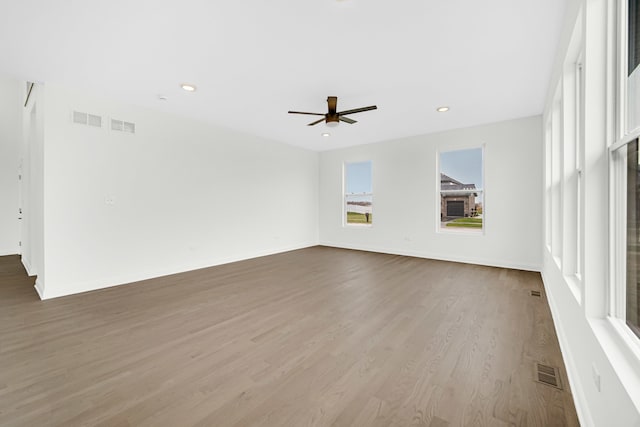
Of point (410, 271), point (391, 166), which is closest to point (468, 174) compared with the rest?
point (391, 166)

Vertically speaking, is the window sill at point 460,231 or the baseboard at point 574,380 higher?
the window sill at point 460,231

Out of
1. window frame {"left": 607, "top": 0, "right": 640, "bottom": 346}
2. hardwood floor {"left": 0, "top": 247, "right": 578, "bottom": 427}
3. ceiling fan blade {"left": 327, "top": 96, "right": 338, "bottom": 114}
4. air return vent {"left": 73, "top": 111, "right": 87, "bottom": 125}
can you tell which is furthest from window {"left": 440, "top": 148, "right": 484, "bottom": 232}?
air return vent {"left": 73, "top": 111, "right": 87, "bottom": 125}

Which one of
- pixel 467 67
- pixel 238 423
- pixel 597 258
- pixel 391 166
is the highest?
pixel 467 67

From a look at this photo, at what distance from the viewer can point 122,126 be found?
403 cm

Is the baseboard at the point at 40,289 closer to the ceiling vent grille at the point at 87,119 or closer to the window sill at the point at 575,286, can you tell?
the ceiling vent grille at the point at 87,119

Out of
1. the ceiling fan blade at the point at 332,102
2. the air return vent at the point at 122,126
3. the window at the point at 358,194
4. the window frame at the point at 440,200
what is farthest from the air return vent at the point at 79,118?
the window frame at the point at 440,200

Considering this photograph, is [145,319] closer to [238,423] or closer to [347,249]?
[238,423]

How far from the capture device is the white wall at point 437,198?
4730 millimetres

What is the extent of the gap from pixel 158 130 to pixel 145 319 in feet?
10.1

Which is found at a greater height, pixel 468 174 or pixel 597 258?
pixel 468 174

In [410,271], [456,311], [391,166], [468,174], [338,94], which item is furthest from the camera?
[391,166]

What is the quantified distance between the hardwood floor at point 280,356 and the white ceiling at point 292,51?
2.74 meters

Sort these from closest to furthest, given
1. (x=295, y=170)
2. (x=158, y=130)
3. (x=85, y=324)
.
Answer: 1. (x=85, y=324)
2. (x=158, y=130)
3. (x=295, y=170)

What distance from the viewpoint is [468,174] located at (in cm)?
545
